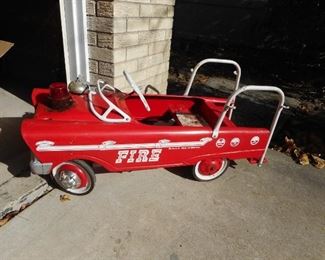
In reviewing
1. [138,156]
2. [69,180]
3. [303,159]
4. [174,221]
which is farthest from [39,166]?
[303,159]

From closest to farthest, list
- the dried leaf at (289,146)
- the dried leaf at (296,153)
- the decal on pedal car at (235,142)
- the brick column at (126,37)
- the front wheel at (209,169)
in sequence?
the decal on pedal car at (235,142) → the front wheel at (209,169) → the brick column at (126,37) → the dried leaf at (296,153) → the dried leaf at (289,146)

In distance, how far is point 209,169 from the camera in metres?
3.57

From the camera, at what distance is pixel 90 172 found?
3105 mm

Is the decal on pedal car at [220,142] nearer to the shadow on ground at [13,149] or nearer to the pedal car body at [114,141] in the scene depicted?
the pedal car body at [114,141]

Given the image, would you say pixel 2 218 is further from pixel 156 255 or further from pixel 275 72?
pixel 275 72

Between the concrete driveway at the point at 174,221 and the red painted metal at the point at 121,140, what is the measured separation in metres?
0.37

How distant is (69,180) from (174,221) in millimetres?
1189

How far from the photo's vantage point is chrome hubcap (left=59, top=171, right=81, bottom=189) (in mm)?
3135

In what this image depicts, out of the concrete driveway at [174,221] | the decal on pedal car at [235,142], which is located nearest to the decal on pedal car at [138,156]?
the concrete driveway at [174,221]

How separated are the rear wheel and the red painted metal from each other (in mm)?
112

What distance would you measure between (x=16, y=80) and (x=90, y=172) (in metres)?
3.94

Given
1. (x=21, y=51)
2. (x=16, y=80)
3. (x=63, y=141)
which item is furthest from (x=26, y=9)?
(x=63, y=141)

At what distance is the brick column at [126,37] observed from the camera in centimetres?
376

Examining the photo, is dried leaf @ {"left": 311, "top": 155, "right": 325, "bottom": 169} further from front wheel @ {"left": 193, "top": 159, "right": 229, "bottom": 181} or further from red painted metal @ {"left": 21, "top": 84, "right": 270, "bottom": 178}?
front wheel @ {"left": 193, "top": 159, "right": 229, "bottom": 181}
